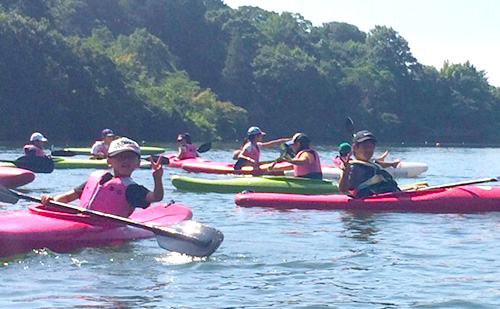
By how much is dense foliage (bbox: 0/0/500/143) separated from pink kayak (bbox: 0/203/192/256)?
37.2m

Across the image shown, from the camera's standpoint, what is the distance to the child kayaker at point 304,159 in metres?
15.0

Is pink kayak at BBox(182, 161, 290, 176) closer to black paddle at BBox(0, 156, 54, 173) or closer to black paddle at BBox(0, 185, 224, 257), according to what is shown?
black paddle at BBox(0, 156, 54, 173)

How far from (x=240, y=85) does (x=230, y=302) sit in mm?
63744

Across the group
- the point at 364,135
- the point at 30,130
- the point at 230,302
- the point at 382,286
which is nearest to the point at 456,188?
the point at 364,135

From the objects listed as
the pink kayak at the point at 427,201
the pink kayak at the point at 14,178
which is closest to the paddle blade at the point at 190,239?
the pink kayak at the point at 427,201

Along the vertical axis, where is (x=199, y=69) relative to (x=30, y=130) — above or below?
above

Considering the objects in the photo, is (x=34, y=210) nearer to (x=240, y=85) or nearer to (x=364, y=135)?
(x=364, y=135)

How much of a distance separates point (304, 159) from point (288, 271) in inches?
267

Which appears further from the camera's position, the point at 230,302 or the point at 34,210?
the point at 34,210

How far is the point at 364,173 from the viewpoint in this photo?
41.8 feet

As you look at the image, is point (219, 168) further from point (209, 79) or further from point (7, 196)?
point (209, 79)

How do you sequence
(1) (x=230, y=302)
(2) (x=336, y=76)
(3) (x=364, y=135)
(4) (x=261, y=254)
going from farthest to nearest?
(2) (x=336, y=76)
(3) (x=364, y=135)
(4) (x=261, y=254)
(1) (x=230, y=302)

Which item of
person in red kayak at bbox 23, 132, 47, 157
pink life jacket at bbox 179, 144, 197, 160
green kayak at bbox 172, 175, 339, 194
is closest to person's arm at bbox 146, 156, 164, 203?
green kayak at bbox 172, 175, 339, 194

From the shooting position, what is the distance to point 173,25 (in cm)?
7762
